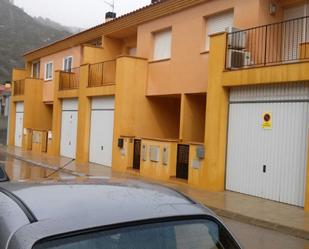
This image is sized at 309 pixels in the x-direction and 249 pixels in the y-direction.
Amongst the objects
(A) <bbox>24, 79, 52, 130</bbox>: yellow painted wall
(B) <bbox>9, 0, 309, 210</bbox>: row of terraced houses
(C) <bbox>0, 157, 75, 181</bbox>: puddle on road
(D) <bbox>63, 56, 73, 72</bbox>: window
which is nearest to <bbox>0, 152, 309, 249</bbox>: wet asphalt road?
(B) <bbox>9, 0, 309, 210</bbox>: row of terraced houses

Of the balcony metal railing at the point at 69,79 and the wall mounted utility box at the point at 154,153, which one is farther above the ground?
the balcony metal railing at the point at 69,79

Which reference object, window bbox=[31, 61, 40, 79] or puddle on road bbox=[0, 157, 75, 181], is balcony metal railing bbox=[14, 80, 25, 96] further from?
puddle on road bbox=[0, 157, 75, 181]

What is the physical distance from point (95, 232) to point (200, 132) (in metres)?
16.5

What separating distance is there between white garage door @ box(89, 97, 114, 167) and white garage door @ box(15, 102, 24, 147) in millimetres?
11815

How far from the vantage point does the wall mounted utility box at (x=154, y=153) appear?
1752 cm

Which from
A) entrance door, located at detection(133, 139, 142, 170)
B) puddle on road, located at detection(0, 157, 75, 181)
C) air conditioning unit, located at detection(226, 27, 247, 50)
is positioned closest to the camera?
air conditioning unit, located at detection(226, 27, 247, 50)

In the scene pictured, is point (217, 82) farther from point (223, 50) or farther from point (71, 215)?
point (71, 215)

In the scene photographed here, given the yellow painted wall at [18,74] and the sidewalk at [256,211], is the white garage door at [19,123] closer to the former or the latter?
the yellow painted wall at [18,74]

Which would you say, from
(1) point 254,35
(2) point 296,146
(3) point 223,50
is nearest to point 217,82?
(3) point 223,50

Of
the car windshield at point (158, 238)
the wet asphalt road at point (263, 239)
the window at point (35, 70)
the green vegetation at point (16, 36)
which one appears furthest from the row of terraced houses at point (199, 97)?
the green vegetation at point (16, 36)

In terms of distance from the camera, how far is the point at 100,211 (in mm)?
2398

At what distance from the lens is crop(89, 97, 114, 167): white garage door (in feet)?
71.2

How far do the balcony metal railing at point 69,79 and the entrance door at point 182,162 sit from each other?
11256 mm

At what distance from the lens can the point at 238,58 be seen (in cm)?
1485
